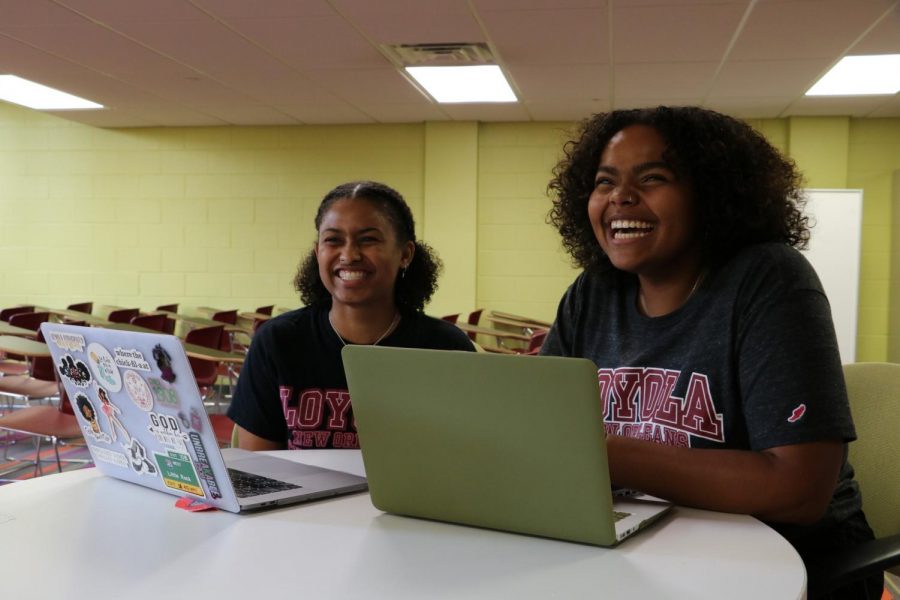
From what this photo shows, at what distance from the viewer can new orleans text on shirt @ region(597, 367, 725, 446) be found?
1.34 meters

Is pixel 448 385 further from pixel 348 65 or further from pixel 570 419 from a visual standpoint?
pixel 348 65

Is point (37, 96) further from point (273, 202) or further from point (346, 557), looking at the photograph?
point (346, 557)

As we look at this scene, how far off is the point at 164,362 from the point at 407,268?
1.18 m

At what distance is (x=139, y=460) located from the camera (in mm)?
1281

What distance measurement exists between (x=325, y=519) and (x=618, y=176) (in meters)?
0.81

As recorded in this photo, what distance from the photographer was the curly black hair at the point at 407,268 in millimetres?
2100

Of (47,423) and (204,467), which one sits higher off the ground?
(204,467)

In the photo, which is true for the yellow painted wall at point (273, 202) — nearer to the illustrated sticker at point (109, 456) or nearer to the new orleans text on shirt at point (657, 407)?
the new orleans text on shirt at point (657, 407)

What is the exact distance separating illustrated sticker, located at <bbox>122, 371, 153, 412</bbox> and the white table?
157 mm

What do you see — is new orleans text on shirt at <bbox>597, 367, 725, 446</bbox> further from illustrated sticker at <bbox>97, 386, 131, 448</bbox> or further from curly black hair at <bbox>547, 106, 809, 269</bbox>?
illustrated sticker at <bbox>97, 386, 131, 448</bbox>

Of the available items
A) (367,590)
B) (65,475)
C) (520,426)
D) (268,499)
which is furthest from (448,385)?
(65,475)

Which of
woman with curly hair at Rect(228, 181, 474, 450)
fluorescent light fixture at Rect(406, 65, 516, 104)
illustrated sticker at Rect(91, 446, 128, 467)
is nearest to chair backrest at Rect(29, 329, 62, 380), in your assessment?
woman with curly hair at Rect(228, 181, 474, 450)

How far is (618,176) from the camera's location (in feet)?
5.01

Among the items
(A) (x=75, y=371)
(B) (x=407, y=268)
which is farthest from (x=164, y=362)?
(B) (x=407, y=268)
